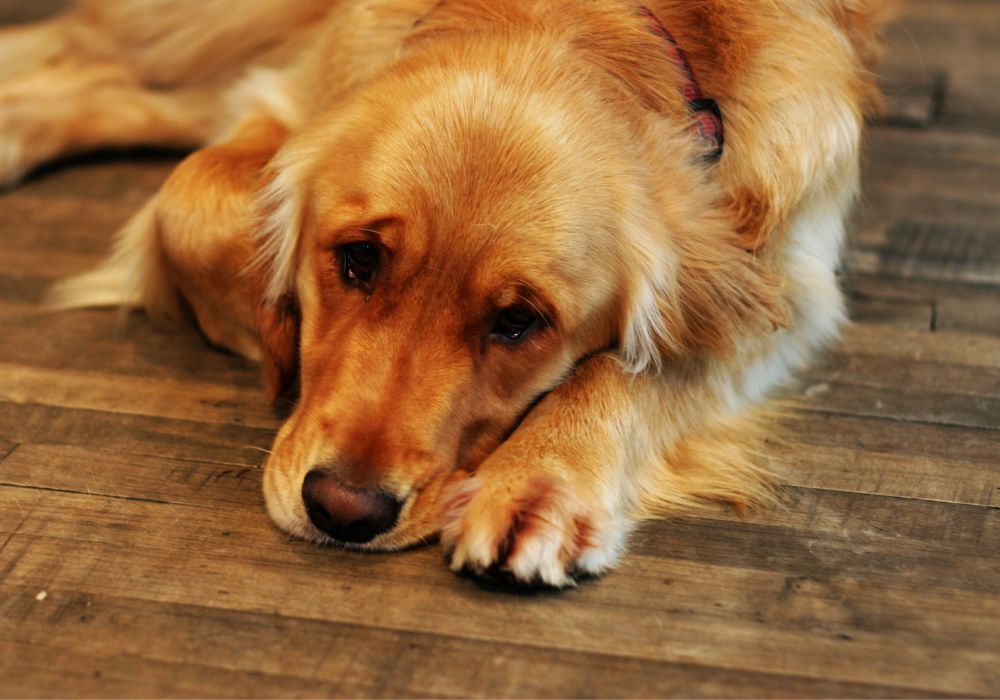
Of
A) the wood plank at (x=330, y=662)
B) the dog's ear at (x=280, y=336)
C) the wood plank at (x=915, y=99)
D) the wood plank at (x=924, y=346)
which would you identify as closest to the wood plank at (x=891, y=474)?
the wood plank at (x=924, y=346)

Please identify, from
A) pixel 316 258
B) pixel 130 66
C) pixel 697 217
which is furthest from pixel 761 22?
pixel 130 66

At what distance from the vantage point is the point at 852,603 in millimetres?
2043

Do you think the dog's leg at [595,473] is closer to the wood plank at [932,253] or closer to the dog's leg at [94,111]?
the wood plank at [932,253]

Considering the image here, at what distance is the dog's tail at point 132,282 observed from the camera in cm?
292

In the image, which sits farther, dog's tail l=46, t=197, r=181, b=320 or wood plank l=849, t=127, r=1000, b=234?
wood plank l=849, t=127, r=1000, b=234

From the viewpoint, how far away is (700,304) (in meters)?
2.39

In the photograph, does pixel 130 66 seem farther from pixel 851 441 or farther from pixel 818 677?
pixel 818 677

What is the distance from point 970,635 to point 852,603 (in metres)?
0.20

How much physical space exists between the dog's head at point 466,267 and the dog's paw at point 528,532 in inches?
2.6

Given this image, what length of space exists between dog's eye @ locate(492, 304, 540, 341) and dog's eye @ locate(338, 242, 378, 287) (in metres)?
0.26

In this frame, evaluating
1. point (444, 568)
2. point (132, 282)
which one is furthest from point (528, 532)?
point (132, 282)

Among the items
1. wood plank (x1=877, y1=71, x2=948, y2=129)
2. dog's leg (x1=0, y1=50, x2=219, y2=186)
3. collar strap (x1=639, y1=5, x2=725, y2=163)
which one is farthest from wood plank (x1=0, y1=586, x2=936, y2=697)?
wood plank (x1=877, y1=71, x2=948, y2=129)

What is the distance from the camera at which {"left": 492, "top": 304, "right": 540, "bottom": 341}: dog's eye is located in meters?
2.15

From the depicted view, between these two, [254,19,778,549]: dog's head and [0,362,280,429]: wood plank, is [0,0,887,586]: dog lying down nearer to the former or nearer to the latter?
[254,19,778,549]: dog's head
